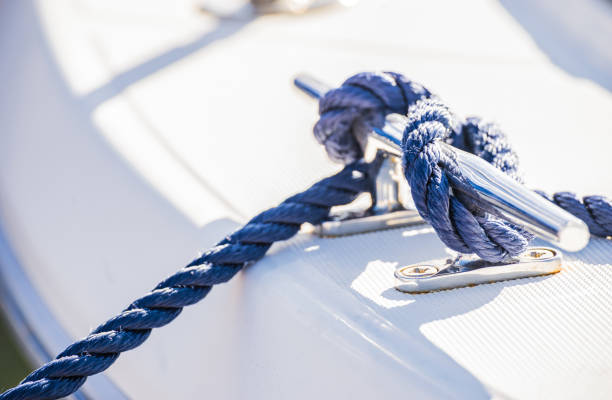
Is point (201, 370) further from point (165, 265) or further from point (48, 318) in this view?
point (48, 318)

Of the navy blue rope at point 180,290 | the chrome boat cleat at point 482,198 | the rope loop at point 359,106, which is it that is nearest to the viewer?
the chrome boat cleat at point 482,198

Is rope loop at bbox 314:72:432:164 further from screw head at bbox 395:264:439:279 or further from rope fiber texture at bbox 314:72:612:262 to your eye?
screw head at bbox 395:264:439:279

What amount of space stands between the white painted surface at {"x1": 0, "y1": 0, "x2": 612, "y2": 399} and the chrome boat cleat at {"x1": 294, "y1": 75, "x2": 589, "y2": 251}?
1.4 inches

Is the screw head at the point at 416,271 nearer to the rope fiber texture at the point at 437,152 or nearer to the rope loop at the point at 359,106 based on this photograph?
the rope fiber texture at the point at 437,152

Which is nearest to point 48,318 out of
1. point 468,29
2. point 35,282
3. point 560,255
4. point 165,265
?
point 35,282

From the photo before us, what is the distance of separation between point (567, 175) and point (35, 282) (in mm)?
895

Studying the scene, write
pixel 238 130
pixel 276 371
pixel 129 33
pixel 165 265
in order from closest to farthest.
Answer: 1. pixel 276 371
2. pixel 165 265
3. pixel 238 130
4. pixel 129 33

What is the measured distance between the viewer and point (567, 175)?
95cm

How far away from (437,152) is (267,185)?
1.06 feet

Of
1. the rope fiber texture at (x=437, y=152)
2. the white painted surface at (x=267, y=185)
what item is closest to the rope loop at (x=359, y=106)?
the rope fiber texture at (x=437, y=152)

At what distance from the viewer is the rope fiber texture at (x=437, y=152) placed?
2.28 ft

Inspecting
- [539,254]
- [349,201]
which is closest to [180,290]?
[349,201]

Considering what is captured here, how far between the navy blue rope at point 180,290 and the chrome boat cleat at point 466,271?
143mm

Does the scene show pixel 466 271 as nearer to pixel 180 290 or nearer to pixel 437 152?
pixel 437 152
